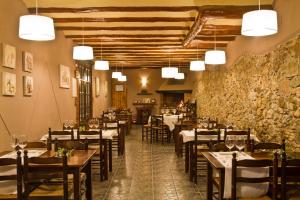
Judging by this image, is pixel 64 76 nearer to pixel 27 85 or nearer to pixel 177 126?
pixel 27 85

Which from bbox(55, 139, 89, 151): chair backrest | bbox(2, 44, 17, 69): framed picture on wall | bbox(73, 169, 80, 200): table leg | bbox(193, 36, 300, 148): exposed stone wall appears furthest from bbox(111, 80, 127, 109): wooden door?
bbox(73, 169, 80, 200): table leg

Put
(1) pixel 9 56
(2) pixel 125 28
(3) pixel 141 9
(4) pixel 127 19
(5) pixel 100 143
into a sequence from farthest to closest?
1. (2) pixel 125 28
2. (4) pixel 127 19
3. (3) pixel 141 9
4. (5) pixel 100 143
5. (1) pixel 9 56

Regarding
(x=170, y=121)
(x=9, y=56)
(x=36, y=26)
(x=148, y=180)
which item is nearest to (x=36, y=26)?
(x=36, y=26)

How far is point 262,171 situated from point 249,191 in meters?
0.22

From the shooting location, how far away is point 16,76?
5184mm

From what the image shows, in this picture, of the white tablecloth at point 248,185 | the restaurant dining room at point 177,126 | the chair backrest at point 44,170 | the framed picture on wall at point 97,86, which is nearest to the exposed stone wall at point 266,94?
the restaurant dining room at point 177,126

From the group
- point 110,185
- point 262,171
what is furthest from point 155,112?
point 262,171

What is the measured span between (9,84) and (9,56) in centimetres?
40

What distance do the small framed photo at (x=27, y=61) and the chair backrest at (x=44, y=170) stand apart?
2.74 m

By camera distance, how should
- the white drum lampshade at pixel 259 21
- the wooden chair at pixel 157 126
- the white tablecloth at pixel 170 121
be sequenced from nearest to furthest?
the white drum lampshade at pixel 259 21
the white tablecloth at pixel 170 121
the wooden chair at pixel 157 126

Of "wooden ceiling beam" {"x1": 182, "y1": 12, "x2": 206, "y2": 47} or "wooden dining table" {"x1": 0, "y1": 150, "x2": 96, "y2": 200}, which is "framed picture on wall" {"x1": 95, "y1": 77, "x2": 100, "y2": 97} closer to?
"wooden ceiling beam" {"x1": 182, "y1": 12, "x2": 206, "y2": 47}

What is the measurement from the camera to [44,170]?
10.2ft

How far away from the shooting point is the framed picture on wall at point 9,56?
4680 millimetres

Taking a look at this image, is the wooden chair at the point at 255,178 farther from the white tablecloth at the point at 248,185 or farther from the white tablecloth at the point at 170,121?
the white tablecloth at the point at 170,121
